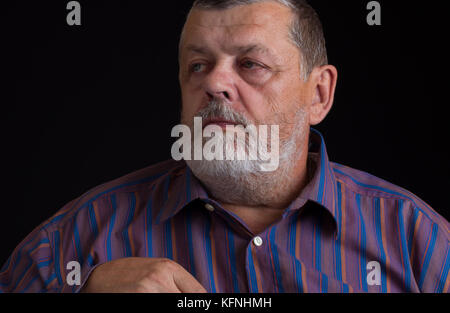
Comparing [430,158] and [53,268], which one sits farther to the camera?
[430,158]

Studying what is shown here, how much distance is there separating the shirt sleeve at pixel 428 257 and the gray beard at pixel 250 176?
457 millimetres

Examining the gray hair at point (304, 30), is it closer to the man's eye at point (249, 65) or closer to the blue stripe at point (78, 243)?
the man's eye at point (249, 65)

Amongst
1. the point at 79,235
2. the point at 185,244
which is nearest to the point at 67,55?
the point at 79,235

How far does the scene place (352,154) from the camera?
3219mm

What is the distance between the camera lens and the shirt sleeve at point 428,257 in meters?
2.20

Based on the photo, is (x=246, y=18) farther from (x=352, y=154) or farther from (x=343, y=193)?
(x=352, y=154)

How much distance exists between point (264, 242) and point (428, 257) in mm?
543

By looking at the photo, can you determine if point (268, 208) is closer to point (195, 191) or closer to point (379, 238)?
point (195, 191)

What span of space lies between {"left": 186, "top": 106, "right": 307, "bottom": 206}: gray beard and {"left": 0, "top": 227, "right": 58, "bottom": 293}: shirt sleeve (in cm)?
57

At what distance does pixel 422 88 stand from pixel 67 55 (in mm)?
1625

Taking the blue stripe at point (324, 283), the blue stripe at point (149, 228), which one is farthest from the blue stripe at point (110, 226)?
the blue stripe at point (324, 283)

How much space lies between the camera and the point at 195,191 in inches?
88.0

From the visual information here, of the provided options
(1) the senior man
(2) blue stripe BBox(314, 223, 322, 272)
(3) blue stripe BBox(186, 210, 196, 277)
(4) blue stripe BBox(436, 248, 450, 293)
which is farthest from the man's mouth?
(4) blue stripe BBox(436, 248, 450, 293)

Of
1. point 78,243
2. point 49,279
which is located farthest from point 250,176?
point 49,279
